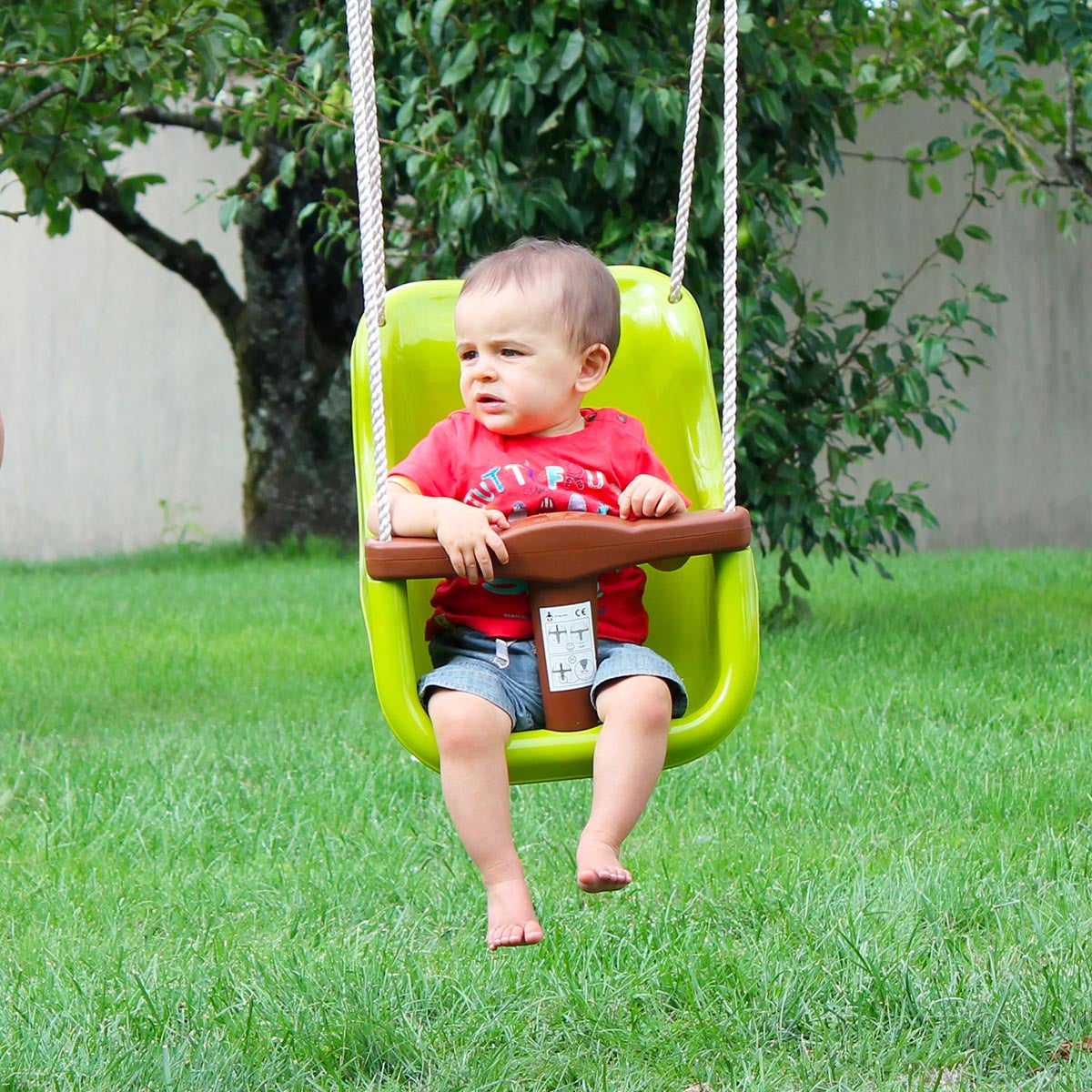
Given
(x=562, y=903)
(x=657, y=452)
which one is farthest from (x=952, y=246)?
(x=562, y=903)

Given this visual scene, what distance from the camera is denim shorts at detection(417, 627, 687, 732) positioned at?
2.13 m

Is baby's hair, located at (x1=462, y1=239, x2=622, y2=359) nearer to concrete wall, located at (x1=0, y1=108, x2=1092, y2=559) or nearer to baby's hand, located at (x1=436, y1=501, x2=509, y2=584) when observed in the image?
baby's hand, located at (x1=436, y1=501, x2=509, y2=584)

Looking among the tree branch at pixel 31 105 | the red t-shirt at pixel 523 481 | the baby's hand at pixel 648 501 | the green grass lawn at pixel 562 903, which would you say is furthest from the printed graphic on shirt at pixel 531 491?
the tree branch at pixel 31 105

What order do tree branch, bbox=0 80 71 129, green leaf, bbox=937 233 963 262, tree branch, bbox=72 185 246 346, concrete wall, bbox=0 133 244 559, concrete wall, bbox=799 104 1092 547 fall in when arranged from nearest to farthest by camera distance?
tree branch, bbox=0 80 71 129 → green leaf, bbox=937 233 963 262 → tree branch, bbox=72 185 246 346 → concrete wall, bbox=799 104 1092 547 → concrete wall, bbox=0 133 244 559

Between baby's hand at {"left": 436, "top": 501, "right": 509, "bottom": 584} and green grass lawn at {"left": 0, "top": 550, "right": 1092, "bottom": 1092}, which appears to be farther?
green grass lawn at {"left": 0, "top": 550, "right": 1092, "bottom": 1092}

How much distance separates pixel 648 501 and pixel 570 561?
162 mm

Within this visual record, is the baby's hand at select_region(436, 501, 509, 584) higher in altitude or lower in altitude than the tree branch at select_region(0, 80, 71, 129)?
lower

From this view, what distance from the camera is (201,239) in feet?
35.0

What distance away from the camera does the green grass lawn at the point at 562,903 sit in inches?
91.7

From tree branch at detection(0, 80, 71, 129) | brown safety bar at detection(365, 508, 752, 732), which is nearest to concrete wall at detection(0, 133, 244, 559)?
tree branch at detection(0, 80, 71, 129)

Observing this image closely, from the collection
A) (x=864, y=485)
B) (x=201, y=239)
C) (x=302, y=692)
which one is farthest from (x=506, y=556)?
(x=201, y=239)

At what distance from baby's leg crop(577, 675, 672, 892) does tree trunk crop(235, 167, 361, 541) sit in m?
7.92

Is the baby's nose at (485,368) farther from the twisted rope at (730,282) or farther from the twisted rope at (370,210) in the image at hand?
the twisted rope at (730,282)

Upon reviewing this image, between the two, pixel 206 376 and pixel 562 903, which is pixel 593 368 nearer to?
pixel 562 903
